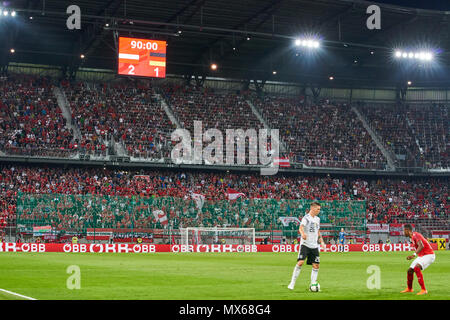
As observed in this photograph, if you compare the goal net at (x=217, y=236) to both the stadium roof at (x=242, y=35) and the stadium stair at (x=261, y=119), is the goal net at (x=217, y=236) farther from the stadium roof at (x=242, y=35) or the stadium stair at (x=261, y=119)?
the stadium stair at (x=261, y=119)

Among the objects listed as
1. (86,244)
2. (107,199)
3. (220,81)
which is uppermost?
(220,81)

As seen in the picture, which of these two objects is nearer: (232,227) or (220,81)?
(232,227)

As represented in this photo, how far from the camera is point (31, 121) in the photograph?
194 feet

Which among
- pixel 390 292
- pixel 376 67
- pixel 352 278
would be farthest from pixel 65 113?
pixel 390 292

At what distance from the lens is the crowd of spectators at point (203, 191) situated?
4741cm

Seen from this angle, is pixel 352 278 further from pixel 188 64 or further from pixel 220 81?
pixel 220 81

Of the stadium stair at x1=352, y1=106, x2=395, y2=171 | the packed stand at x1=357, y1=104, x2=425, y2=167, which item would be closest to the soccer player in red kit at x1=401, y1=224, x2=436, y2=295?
the stadium stair at x1=352, y1=106, x2=395, y2=171

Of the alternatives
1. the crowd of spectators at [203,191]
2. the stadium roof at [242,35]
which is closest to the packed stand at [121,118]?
the crowd of spectators at [203,191]

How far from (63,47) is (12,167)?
12.8m

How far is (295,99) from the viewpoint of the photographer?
250 ft

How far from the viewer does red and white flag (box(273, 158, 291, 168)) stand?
64625mm

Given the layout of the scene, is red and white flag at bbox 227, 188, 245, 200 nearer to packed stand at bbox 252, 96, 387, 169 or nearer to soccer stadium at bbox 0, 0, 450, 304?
soccer stadium at bbox 0, 0, 450, 304

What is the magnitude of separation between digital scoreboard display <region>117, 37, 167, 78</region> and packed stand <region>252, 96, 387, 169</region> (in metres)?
21.7

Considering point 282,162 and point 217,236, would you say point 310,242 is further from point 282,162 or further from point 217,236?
point 282,162
